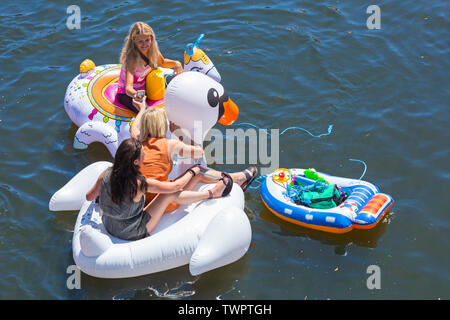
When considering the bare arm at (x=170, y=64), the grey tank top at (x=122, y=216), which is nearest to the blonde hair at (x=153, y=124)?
the grey tank top at (x=122, y=216)

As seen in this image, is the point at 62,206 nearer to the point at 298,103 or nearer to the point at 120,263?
the point at 120,263

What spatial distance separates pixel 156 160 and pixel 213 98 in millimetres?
1041

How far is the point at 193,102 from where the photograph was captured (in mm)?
5605

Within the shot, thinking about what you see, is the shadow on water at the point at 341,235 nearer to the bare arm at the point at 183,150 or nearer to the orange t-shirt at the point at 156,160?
the bare arm at the point at 183,150

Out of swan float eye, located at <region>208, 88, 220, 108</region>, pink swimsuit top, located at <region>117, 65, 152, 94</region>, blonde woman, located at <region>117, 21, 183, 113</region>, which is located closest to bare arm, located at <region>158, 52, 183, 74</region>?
blonde woman, located at <region>117, 21, 183, 113</region>

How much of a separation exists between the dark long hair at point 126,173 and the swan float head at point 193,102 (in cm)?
101

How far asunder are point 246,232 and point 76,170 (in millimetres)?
2711

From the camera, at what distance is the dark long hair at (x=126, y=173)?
4.74 meters

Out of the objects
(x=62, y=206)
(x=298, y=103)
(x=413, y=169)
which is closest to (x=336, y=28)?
(x=298, y=103)

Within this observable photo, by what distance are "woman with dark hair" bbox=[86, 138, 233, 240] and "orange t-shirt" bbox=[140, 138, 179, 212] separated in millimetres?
157

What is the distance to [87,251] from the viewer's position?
16.5ft

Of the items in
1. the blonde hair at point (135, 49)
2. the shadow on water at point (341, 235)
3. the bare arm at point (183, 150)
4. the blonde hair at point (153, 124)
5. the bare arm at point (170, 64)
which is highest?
the blonde hair at point (135, 49)

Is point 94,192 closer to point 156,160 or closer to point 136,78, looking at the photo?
point 156,160
